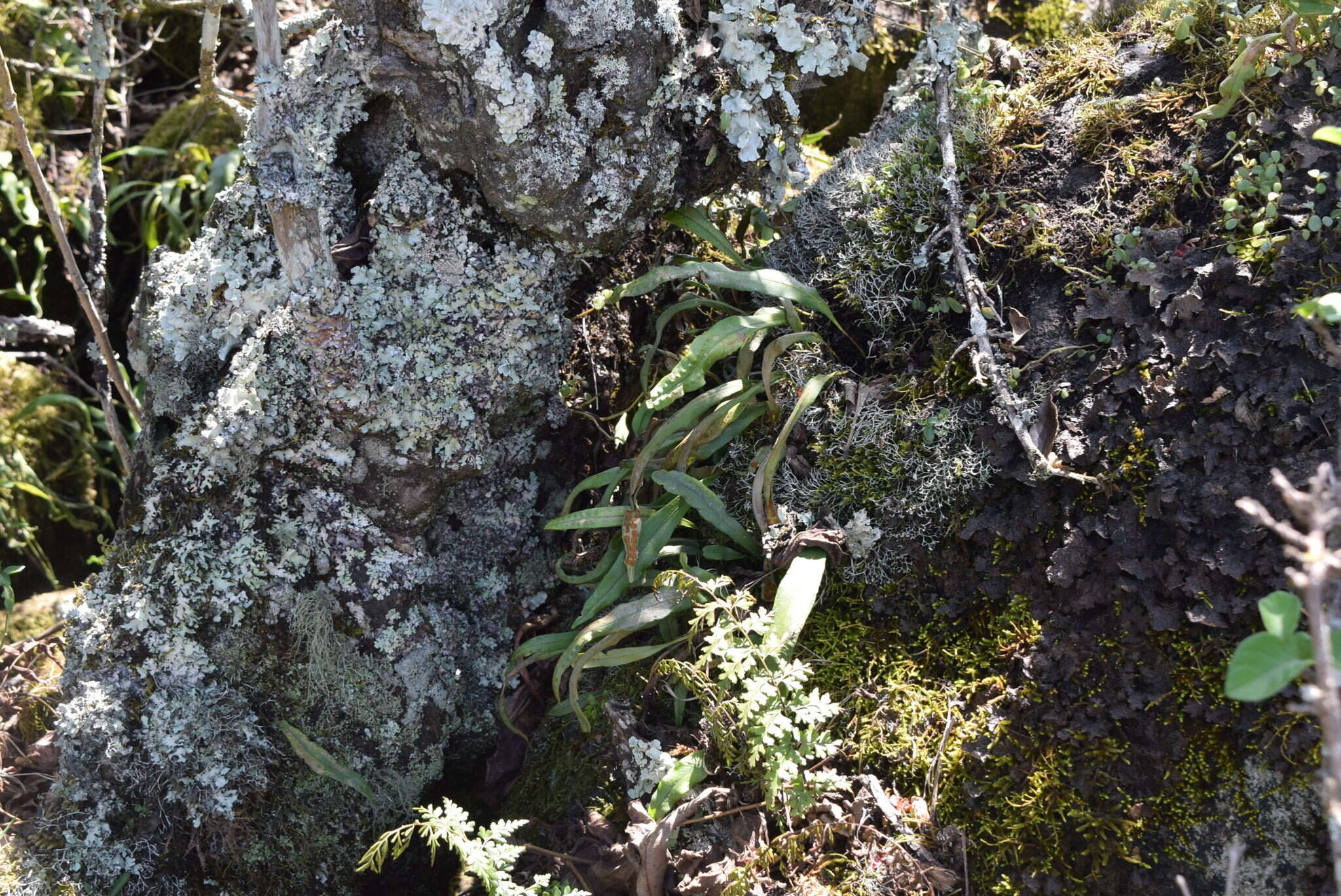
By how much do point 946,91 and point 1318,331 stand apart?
1070 mm

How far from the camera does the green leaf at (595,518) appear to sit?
2.21 metres

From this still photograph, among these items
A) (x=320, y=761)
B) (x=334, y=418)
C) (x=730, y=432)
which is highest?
(x=334, y=418)

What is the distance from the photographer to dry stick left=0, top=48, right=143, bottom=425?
2.62m

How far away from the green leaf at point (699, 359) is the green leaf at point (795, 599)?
468 millimetres

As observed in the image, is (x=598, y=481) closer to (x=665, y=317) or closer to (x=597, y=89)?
(x=665, y=317)

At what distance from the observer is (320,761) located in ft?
6.98

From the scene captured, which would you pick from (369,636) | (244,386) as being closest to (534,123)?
(244,386)

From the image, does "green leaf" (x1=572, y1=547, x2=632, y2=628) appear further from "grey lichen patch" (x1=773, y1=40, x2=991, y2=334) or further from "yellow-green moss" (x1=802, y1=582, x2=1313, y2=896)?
"grey lichen patch" (x1=773, y1=40, x2=991, y2=334)

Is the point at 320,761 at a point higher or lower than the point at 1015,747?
lower

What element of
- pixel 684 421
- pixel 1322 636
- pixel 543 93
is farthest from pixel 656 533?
pixel 1322 636

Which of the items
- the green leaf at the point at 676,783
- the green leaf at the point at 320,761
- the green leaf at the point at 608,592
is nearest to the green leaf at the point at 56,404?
the green leaf at the point at 320,761

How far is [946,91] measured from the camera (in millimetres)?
2387

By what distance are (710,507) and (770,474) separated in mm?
162

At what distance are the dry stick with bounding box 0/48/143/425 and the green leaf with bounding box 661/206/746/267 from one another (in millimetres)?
1531
